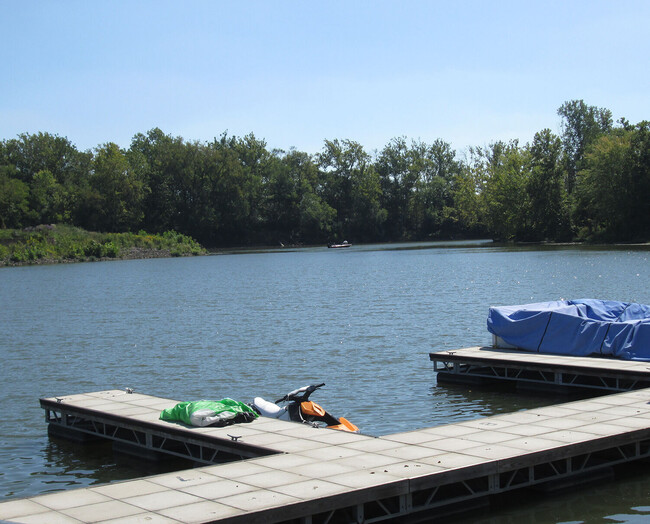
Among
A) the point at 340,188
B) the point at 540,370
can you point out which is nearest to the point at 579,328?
the point at 540,370

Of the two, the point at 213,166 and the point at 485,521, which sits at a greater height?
the point at 213,166

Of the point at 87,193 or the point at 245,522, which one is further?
the point at 87,193

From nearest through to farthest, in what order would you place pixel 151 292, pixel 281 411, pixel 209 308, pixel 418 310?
pixel 281 411
pixel 418 310
pixel 209 308
pixel 151 292

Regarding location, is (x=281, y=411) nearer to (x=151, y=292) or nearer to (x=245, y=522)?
(x=245, y=522)

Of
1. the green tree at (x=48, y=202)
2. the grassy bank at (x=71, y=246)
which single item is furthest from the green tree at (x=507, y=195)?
the green tree at (x=48, y=202)

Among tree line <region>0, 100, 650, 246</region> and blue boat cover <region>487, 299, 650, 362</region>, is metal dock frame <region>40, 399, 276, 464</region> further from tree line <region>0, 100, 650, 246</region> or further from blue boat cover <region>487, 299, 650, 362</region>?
tree line <region>0, 100, 650, 246</region>

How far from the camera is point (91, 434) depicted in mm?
15070

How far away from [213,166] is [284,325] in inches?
4241

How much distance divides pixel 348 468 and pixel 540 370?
9.01 metres

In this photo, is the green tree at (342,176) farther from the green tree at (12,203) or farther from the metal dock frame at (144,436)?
the metal dock frame at (144,436)

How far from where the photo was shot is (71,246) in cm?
10112

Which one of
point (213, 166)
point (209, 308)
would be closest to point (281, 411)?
point (209, 308)

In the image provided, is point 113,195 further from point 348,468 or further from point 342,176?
point 348,468

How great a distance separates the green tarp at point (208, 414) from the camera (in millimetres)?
12844
